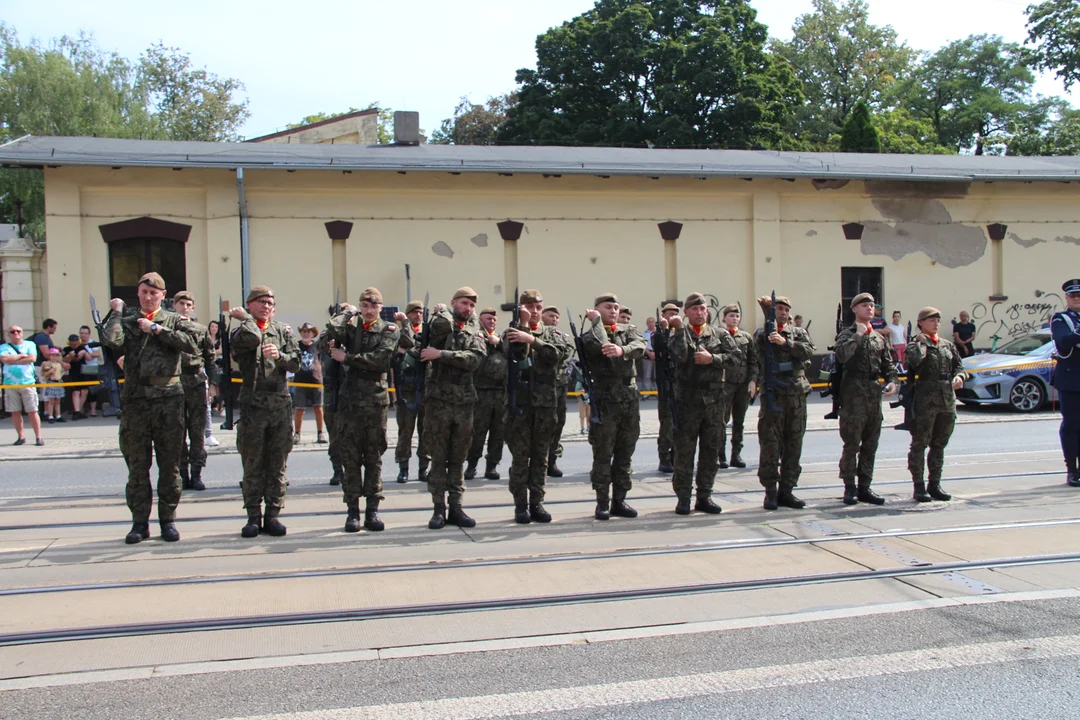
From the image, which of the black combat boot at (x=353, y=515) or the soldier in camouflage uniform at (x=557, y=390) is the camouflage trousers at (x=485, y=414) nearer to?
the soldier in camouflage uniform at (x=557, y=390)

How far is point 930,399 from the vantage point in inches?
330

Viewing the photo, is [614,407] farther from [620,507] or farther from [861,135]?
[861,135]

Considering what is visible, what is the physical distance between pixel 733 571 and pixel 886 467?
5.17m

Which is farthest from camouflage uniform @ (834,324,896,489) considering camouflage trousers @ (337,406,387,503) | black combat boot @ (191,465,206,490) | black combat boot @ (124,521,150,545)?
black combat boot @ (191,465,206,490)

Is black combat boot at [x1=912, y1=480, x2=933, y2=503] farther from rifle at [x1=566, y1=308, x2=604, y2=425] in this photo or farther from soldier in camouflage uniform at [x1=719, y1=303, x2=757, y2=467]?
rifle at [x1=566, y1=308, x2=604, y2=425]

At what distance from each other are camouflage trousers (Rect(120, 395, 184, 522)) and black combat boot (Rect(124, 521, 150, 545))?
46 millimetres

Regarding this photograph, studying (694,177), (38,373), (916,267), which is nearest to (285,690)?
(38,373)

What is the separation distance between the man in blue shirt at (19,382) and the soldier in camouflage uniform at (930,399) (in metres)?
12.0

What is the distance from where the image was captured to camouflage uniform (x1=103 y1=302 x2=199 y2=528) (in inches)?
268

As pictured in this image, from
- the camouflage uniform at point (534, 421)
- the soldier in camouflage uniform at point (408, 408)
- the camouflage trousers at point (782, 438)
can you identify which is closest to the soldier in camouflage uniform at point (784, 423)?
the camouflage trousers at point (782, 438)

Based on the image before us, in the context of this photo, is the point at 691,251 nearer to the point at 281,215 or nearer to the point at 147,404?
the point at 281,215

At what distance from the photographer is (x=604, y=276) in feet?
69.7

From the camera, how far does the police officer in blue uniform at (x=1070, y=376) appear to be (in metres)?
9.27

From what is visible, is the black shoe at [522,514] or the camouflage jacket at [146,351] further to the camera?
the black shoe at [522,514]
